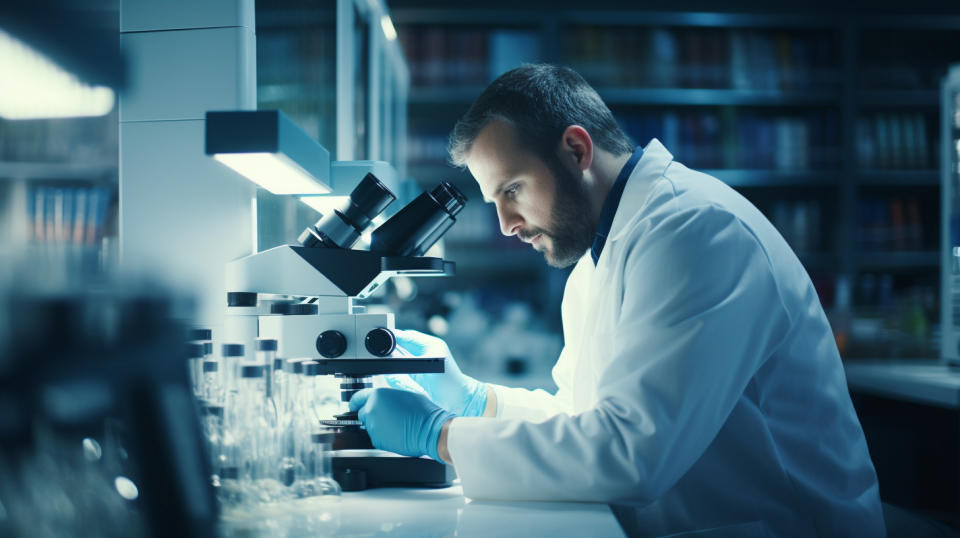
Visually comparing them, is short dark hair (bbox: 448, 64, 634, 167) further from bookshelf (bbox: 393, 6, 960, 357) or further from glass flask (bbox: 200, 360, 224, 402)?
bookshelf (bbox: 393, 6, 960, 357)

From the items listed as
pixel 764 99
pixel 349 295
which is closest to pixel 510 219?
pixel 349 295

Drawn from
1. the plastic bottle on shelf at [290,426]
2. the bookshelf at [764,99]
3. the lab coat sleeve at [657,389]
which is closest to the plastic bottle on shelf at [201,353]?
the plastic bottle on shelf at [290,426]

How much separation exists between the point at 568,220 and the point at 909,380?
148 cm

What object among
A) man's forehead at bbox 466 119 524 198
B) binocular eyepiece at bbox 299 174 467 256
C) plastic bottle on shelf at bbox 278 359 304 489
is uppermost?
man's forehead at bbox 466 119 524 198

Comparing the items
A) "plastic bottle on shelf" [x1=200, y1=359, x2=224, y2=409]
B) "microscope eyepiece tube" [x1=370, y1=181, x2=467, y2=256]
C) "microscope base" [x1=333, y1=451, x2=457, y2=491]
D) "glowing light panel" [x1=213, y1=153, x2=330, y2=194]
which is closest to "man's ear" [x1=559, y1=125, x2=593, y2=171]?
"microscope eyepiece tube" [x1=370, y1=181, x2=467, y2=256]

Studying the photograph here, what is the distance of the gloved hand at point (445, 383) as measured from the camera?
1.32 metres

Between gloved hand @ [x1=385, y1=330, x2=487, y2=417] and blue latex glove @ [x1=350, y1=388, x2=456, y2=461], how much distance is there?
342mm

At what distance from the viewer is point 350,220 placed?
1.00 m

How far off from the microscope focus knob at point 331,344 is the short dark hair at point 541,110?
50 cm

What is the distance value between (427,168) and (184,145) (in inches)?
76.4

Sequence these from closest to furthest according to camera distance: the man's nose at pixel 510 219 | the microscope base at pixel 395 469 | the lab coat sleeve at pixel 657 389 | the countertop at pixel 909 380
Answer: the lab coat sleeve at pixel 657 389, the microscope base at pixel 395 469, the man's nose at pixel 510 219, the countertop at pixel 909 380

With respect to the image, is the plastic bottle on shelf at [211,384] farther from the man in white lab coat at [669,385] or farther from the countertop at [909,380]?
the countertop at [909,380]

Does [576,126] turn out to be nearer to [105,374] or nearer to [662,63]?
[105,374]

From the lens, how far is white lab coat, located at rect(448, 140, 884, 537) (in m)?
0.82
